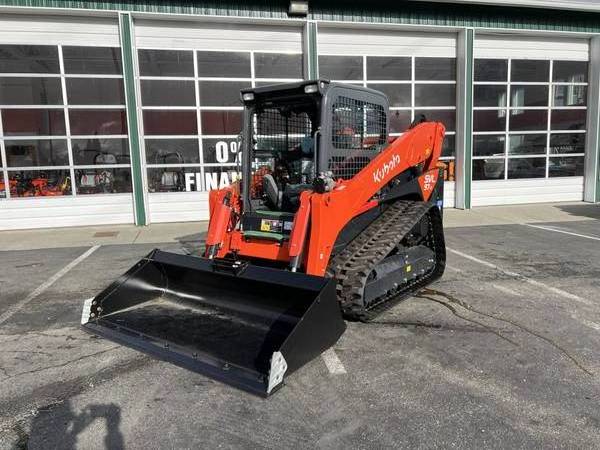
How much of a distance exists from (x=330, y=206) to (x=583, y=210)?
11.3 metres

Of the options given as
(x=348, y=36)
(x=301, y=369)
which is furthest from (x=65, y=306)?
(x=348, y=36)

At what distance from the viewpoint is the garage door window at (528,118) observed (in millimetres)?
13875

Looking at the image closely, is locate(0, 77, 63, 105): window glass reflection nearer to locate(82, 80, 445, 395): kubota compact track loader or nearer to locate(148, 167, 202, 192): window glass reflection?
locate(148, 167, 202, 192): window glass reflection

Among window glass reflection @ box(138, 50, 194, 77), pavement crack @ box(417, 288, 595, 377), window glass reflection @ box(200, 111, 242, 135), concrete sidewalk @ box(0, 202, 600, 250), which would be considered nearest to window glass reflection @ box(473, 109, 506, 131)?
concrete sidewalk @ box(0, 202, 600, 250)

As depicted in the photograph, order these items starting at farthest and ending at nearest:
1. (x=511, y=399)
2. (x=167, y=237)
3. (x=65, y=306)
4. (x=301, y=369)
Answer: (x=167, y=237) → (x=65, y=306) → (x=301, y=369) → (x=511, y=399)

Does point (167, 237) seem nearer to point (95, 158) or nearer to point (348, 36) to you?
point (95, 158)

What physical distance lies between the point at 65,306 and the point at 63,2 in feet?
27.6

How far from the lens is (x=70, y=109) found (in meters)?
11.5

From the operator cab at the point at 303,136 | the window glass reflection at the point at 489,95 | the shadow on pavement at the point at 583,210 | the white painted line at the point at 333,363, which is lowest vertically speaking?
Result: the white painted line at the point at 333,363

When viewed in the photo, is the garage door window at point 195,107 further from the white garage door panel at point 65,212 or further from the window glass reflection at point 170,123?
the white garage door panel at point 65,212

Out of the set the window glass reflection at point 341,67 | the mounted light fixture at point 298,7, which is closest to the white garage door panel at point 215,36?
the mounted light fixture at point 298,7

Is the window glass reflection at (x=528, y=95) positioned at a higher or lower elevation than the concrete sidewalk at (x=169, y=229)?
higher

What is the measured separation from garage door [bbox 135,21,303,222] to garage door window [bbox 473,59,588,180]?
5.76 m

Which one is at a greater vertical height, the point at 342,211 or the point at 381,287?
the point at 342,211
